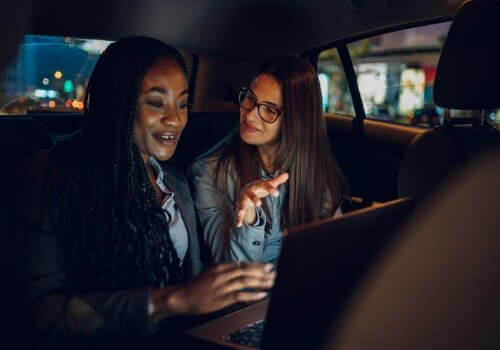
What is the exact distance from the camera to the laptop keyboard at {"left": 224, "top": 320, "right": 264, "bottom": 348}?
1.10m

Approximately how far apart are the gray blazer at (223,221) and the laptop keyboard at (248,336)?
547 millimetres

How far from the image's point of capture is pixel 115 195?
4.50ft

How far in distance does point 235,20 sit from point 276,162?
930 millimetres

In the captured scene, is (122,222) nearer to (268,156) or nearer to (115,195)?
(115,195)

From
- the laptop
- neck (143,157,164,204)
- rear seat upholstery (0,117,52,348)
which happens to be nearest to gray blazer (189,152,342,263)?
neck (143,157,164,204)

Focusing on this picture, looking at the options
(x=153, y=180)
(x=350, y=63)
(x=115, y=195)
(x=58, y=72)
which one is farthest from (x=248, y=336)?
(x=350, y=63)

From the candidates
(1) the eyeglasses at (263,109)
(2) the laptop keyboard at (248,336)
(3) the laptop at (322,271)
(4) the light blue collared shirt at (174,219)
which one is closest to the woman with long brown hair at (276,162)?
(1) the eyeglasses at (263,109)

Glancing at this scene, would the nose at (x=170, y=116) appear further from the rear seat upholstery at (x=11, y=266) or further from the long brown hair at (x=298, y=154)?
the long brown hair at (x=298, y=154)

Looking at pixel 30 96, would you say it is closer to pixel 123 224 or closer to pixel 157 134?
pixel 157 134

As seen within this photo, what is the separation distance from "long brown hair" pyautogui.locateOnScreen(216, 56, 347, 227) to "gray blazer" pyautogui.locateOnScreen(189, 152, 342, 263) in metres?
0.05

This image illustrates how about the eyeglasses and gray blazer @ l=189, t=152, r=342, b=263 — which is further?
the eyeglasses

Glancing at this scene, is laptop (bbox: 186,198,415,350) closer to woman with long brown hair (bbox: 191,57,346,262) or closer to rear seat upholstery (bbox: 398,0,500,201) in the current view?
rear seat upholstery (bbox: 398,0,500,201)

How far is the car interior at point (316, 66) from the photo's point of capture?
1.45m

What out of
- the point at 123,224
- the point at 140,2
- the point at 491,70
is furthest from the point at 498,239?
the point at 140,2
